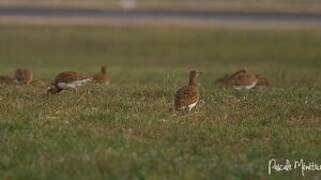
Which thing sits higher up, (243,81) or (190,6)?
(190,6)

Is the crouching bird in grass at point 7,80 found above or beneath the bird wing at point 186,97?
above

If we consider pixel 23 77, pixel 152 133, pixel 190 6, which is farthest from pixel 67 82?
pixel 190 6

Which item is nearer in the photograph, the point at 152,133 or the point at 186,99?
the point at 152,133

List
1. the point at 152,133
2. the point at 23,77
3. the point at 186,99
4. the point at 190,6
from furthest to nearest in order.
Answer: the point at 190,6
the point at 23,77
the point at 186,99
the point at 152,133

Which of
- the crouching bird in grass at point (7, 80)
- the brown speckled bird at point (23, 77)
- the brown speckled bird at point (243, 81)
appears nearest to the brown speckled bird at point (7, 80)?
the crouching bird in grass at point (7, 80)

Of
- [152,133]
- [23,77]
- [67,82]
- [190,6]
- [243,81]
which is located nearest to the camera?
[152,133]

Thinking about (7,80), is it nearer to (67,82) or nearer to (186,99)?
(67,82)

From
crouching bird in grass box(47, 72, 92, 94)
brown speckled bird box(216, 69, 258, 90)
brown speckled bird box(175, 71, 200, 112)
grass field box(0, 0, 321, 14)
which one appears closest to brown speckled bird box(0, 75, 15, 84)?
crouching bird in grass box(47, 72, 92, 94)

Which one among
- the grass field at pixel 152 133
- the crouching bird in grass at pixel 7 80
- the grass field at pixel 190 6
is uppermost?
the grass field at pixel 190 6

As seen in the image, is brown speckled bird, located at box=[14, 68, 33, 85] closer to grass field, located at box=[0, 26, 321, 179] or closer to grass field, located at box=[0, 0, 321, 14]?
grass field, located at box=[0, 26, 321, 179]

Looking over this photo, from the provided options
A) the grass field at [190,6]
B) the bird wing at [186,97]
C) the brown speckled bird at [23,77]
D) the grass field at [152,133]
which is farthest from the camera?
the grass field at [190,6]

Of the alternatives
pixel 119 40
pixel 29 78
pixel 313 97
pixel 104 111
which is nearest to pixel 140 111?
pixel 104 111

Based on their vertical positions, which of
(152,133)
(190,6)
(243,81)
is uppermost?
(190,6)

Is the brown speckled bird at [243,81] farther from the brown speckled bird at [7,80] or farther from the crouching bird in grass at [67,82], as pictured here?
the brown speckled bird at [7,80]
